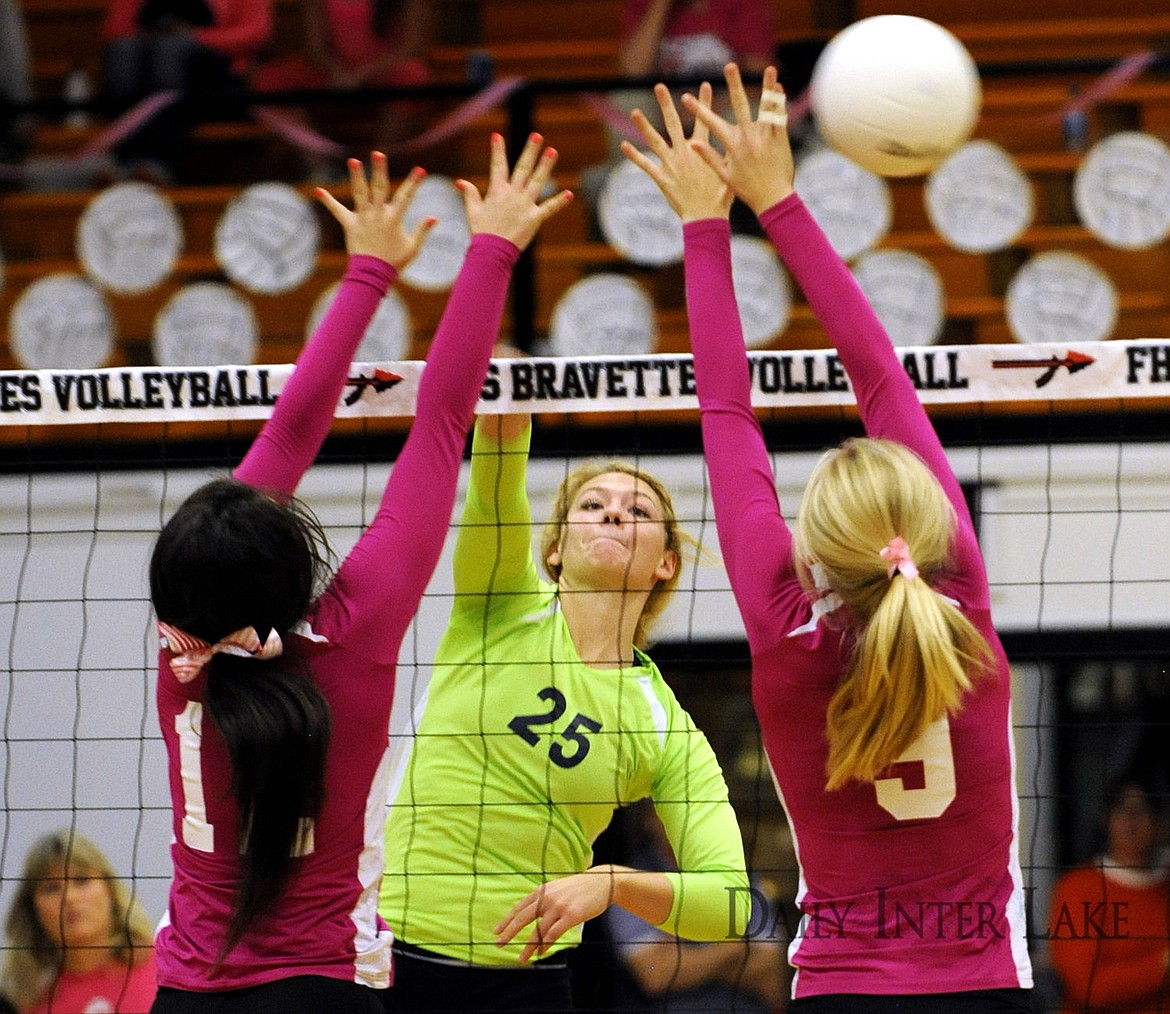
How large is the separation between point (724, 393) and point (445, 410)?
18.0 inches

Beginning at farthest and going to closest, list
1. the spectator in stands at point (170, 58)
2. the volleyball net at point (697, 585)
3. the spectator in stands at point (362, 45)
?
the spectator in stands at point (362, 45) < the spectator in stands at point (170, 58) < the volleyball net at point (697, 585)

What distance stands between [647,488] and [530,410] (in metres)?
0.42

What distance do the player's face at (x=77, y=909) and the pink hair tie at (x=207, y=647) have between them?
2.40 m

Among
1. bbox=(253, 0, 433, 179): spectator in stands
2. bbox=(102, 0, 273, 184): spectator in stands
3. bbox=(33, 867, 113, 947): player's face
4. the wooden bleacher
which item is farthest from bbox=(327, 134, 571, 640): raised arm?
bbox=(253, 0, 433, 179): spectator in stands

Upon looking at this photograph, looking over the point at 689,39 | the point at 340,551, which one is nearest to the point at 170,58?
the point at 689,39

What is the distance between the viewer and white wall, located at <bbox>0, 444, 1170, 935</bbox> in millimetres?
5773

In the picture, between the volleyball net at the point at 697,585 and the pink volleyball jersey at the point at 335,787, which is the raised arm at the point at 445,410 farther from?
the volleyball net at the point at 697,585

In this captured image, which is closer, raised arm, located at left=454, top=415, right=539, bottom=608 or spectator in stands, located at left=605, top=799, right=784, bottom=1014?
raised arm, located at left=454, top=415, right=539, bottom=608

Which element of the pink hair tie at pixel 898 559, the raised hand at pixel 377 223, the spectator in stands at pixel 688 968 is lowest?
the spectator in stands at pixel 688 968

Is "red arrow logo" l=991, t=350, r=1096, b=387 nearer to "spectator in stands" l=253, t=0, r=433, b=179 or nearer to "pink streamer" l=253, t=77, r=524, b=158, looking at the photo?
"pink streamer" l=253, t=77, r=524, b=158

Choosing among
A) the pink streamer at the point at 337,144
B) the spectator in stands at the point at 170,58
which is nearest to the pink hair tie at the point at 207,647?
the pink streamer at the point at 337,144

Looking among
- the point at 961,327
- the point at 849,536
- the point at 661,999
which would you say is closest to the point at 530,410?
the point at 849,536

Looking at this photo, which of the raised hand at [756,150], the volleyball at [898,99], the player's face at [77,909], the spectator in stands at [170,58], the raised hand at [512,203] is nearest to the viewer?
the raised hand at [756,150]

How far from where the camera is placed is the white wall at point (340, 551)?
5.77 metres
